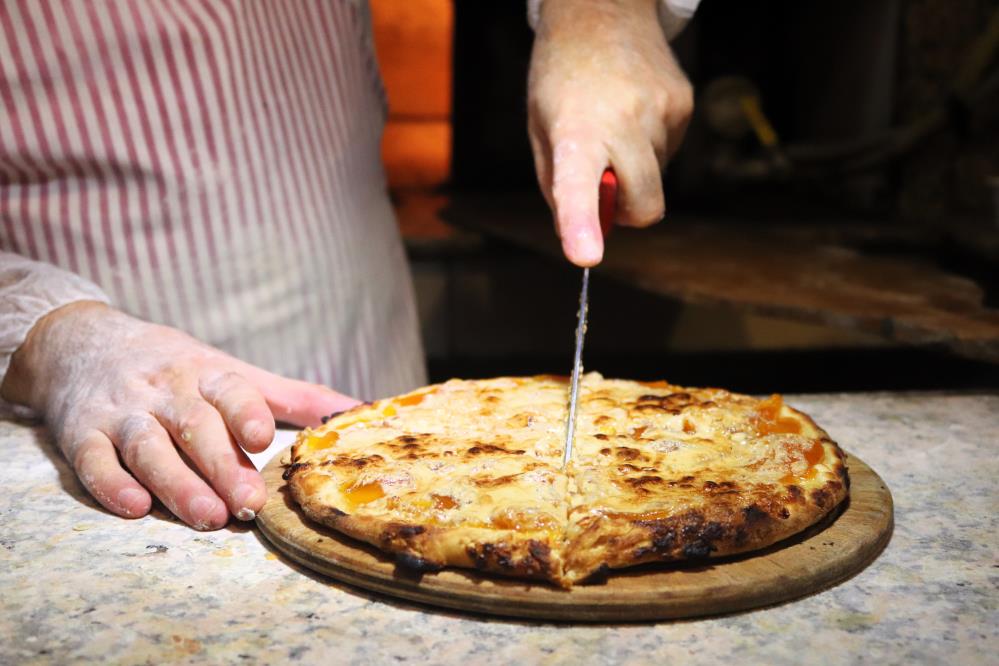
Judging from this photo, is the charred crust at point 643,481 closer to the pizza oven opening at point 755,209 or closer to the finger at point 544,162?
the finger at point 544,162

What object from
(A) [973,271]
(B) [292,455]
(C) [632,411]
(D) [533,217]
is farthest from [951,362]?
(B) [292,455]

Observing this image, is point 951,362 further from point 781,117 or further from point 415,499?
point 415,499

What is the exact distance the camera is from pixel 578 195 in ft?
4.49

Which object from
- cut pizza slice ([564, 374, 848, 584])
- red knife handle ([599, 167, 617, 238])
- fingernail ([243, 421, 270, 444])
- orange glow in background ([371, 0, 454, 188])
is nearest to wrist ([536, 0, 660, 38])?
red knife handle ([599, 167, 617, 238])

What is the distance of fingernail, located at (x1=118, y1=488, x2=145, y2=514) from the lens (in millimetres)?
1171

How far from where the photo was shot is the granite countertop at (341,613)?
88cm

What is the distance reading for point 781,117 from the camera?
471 centimetres

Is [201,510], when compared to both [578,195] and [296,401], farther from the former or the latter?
[578,195]

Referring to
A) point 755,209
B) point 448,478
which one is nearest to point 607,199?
point 448,478

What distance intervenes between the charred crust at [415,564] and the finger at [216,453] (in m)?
0.24

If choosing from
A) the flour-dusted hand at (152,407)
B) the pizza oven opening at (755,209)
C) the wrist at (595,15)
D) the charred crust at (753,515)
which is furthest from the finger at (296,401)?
the pizza oven opening at (755,209)

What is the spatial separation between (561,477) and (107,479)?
533 mm

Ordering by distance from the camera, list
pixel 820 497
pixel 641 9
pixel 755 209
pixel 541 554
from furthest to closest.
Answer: pixel 755 209
pixel 641 9
pixel 820 497
pixel 541 554

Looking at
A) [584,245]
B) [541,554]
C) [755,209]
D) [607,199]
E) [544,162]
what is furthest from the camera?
[755,209]
